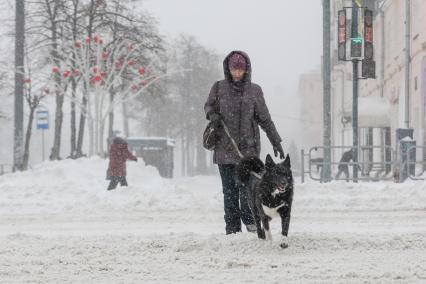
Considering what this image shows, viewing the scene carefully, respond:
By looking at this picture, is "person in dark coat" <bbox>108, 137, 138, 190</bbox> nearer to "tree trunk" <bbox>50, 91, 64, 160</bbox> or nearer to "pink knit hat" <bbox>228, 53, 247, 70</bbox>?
"pink knit hat" <bbox>228, 53, 247, 70</bbox>

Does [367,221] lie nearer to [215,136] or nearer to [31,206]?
[215,136]

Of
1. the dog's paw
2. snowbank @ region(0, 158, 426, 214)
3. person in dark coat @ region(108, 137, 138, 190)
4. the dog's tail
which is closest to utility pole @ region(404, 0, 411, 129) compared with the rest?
person in dark coat @ region(108, 137, 138, 190)

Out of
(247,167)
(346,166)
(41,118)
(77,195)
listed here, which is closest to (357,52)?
(346,166)

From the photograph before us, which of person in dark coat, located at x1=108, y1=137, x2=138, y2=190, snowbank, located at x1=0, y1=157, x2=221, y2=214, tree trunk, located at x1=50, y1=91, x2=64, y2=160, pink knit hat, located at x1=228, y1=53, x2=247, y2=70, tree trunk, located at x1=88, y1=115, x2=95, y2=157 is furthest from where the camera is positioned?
tree trunk, located at x1=50, y1=91, x2=64, y2=160

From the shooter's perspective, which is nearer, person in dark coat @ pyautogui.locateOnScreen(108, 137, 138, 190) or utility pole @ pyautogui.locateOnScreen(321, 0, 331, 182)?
person in dark coat @ pyautogui.locateOnScreen(108, 137, 138, 190)

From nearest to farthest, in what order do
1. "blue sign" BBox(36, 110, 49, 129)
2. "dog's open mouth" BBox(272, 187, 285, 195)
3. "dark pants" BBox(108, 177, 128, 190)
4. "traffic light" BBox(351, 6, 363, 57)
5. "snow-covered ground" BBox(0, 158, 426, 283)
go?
"snow-covered ground" BBox(0, 158, 426, 283) < "dog's open mouth" BBox(272, 187, 285, 195) < "dark pants" BBox(108, 177, 128, 190) < "traffic light" BBox(351, 6, 363, 57) < "blue sign" BBox(36, 110, 49, 129)

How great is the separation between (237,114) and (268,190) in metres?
1.27

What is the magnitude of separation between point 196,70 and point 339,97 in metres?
10.1

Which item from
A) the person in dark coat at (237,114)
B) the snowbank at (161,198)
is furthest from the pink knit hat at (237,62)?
the snowbank at (161,198)

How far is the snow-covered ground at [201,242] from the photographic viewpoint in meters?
6.02

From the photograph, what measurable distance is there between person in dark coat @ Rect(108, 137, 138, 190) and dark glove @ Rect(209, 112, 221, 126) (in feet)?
33.7

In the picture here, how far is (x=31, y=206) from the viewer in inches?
558

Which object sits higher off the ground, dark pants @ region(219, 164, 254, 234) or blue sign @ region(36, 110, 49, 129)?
blue sign @ region(36, 110, 49, 129)

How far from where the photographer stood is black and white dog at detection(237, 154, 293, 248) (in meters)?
6.73
